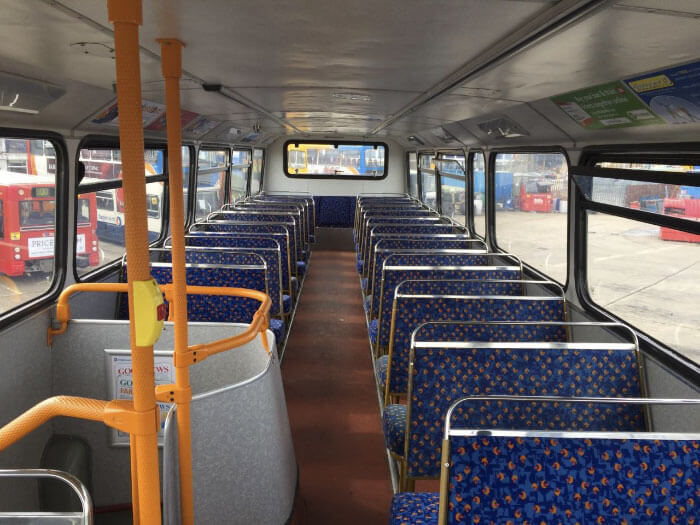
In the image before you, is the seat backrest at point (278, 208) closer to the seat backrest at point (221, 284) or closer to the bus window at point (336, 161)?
the bus window at point (336, 161)

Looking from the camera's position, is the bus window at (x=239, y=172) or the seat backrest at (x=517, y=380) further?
the bus window at (x=239, y=172)

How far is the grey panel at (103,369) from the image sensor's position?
312cm

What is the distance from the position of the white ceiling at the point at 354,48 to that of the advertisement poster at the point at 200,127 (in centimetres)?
214

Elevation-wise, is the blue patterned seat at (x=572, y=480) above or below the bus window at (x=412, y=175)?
below

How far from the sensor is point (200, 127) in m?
7.06

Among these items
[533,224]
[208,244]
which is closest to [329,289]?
[208,244]

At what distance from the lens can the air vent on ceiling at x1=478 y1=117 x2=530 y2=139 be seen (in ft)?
16.6

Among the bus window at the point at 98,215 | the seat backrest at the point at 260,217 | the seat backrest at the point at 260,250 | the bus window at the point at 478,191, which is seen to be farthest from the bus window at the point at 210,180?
the bus window at the point at 478,191

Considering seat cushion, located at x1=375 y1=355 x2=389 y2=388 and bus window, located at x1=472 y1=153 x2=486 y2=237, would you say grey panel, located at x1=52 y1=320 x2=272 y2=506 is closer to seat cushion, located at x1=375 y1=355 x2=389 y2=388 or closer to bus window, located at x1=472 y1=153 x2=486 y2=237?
seat cushion, located at x1=375 y1=355 x2=389 y2=388

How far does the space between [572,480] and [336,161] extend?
464 inches

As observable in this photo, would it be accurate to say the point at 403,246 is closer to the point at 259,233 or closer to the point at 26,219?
the point at 259,233

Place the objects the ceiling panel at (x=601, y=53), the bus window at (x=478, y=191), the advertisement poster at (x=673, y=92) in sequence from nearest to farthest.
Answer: the ceiling panel at (x=601, y=53) → the advertisement poster at (x=673, y=92) → the bus window at (x=478, y=191)

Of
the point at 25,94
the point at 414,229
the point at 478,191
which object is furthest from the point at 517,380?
the point at 478,191

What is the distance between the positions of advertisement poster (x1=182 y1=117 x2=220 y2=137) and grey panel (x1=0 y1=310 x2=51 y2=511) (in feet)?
11.8
